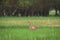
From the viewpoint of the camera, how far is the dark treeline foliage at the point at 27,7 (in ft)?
64.9

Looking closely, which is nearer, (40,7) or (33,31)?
(33,31)

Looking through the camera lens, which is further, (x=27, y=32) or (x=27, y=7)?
(x=27, y=7)

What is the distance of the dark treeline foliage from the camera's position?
64.9 feet

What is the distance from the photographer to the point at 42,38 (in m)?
7.52

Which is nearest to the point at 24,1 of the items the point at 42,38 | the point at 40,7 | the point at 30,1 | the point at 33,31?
the point at 30,1

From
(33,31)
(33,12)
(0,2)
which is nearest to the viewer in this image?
(33,31)

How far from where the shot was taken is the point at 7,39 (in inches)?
293

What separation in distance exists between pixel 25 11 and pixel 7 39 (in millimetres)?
12633

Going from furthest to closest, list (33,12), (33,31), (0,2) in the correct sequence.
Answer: (0,2)
(33,12)
(33,31)

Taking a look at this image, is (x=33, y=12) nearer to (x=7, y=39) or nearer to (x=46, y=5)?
(x=46, y=5)

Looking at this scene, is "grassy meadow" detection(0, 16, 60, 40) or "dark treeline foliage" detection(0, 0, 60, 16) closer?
"grassy meadow" detection(0, 16, 60, 40)

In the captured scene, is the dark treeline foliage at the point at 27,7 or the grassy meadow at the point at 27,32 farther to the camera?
the dark treeline foliage at the point at 27,7

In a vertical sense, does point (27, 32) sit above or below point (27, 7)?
above

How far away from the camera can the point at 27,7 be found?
20.7 m
